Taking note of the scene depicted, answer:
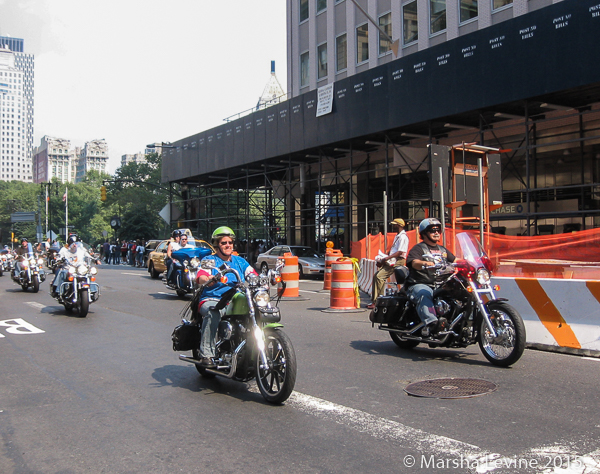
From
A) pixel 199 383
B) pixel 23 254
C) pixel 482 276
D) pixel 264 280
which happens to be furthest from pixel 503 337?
pixel 23 254

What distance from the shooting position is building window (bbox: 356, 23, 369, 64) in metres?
28.5

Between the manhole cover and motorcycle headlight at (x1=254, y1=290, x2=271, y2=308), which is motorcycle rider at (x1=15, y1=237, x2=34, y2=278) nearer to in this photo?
motorcycle headlight at (x1=254, y1=290, x2=271, y2=308)

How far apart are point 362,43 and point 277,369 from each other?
25.5 meters

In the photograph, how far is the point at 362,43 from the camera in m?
28.7

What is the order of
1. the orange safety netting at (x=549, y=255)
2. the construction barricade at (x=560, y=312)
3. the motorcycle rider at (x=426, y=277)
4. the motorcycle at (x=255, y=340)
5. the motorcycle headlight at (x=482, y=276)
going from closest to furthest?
the motorcycle at (x=255, y=340)
the motorcycle headlight at (x=482, y=276)
the motorcycle rider at (x=426, y=277)
the construction barricade at (x=560, y=312)
the orange safety netting at (x=549, y=255)

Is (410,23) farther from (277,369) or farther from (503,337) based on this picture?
(277,369)

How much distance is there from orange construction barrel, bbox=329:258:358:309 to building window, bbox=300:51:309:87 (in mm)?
21360

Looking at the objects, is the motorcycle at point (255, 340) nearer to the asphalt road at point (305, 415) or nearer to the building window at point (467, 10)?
the asphalt road at point (305, 415)

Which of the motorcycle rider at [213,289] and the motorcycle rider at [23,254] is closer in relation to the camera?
the motorcycle rider at [213,289]

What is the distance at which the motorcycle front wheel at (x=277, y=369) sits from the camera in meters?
5.39

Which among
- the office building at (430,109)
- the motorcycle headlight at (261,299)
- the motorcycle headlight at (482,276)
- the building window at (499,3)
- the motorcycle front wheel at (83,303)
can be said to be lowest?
the motorcycle front wheel at (83,303)

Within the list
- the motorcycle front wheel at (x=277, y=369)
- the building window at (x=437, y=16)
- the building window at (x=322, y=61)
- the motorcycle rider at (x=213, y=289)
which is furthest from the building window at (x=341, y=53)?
the motorcycle front wheel at (x=277, y=369)

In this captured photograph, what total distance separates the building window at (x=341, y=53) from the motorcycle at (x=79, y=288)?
2000 cm

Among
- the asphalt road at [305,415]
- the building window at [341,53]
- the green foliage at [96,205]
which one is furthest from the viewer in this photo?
the green foliage at [96,205]
